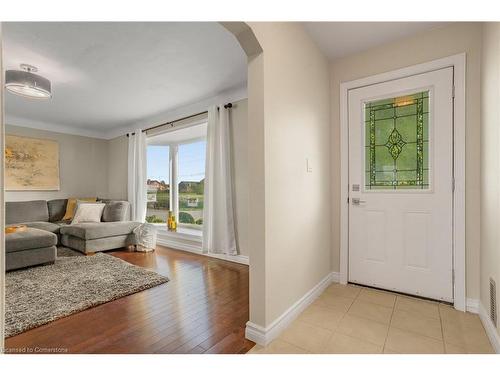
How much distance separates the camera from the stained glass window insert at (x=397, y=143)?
230cm

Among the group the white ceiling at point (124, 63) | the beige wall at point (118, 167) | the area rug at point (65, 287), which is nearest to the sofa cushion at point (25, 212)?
the beige wall at point (118, 167)

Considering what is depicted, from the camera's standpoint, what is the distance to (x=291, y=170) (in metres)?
1.99

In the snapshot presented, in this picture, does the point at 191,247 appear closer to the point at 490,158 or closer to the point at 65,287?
the point at 65,287

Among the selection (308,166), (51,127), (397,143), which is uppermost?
(51,127)

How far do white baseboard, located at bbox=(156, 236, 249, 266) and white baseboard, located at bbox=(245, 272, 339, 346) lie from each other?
4.43 ft

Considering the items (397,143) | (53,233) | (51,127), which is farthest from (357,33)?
(51,127)

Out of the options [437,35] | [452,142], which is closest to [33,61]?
[437,35]

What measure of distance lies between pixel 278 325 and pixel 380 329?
75 cm

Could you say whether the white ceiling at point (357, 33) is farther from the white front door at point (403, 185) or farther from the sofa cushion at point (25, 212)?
the sofa cushion at point (25, 212)

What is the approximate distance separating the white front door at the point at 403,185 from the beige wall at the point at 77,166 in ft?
18.0

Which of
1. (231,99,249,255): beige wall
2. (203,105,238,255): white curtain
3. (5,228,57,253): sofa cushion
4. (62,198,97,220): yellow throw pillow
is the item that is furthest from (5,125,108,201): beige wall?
(231,99,249,255): beige wall
